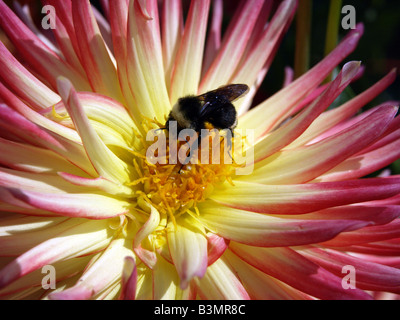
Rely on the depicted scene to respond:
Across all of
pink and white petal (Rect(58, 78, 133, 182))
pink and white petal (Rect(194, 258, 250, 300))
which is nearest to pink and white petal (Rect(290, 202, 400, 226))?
pink and white petal (Rect(194, 258, 250, 300))

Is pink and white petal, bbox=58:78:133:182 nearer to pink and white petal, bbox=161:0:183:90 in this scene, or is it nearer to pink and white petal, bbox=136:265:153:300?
pink and white petal, bbox=136:265:153:300

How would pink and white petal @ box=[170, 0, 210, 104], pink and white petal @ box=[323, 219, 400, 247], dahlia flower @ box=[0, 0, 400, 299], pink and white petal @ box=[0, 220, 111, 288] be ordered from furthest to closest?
1. pink and white petal @ box=[170, 0, 210, 104]
2. pink and white petal @ box=[323, 219, 400, 247]
3. dahlia flower @ box=[0, 0, 400, 299]
4. pink and white petal @ box=[0, 220, 111, 288]

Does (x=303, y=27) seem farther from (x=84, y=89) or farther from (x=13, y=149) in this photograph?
(x=13, y=149)

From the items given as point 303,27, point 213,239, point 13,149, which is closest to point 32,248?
point 13,149

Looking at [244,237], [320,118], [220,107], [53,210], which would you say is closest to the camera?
[53,210]

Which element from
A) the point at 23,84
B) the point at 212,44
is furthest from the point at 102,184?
the point at 212,44
